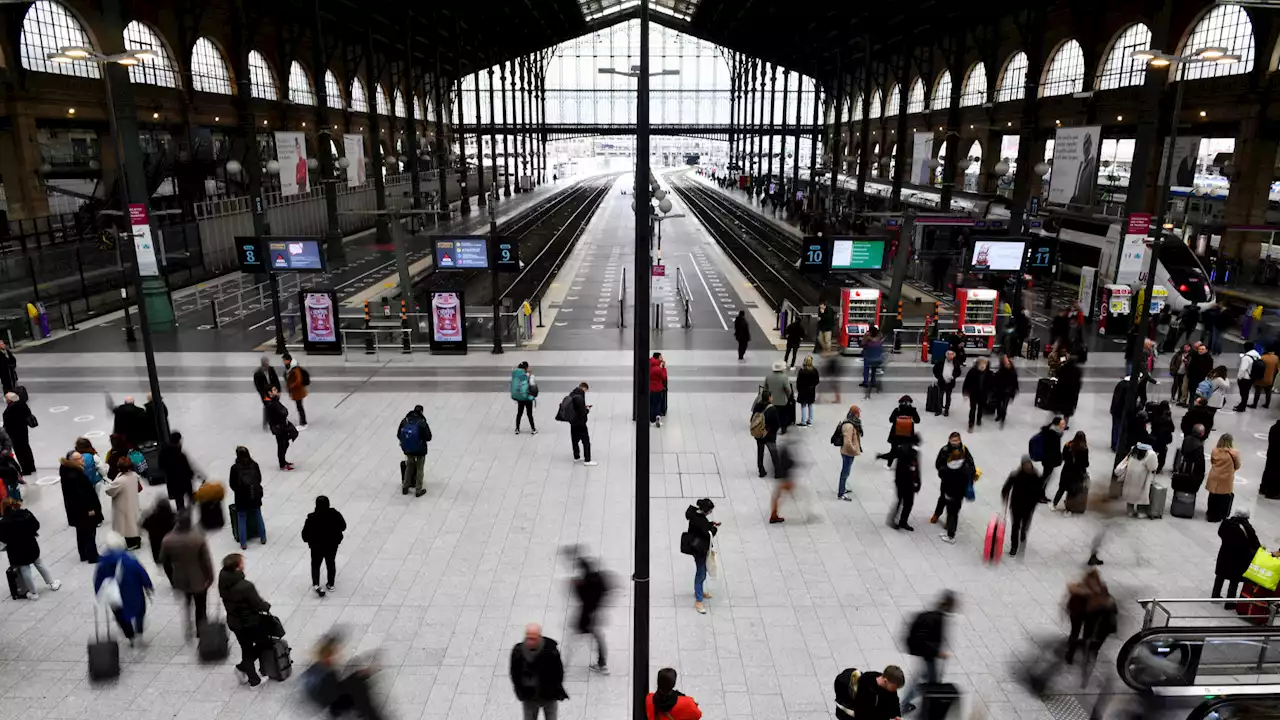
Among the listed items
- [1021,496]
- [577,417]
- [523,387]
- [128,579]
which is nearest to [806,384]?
[577,417]

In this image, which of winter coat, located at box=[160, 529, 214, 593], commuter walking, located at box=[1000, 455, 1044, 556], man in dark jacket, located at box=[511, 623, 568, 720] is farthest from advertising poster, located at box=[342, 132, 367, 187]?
man in dark jacket, located at box=[511, 623, 568, 720]

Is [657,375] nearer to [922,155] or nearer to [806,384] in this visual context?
[806,384]

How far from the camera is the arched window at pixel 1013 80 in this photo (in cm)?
4497

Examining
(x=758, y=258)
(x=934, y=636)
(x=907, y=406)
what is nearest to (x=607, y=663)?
(x=934, y=636)

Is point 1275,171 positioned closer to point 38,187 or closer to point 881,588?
point 881,588

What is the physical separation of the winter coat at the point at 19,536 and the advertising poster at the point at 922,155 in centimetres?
3641

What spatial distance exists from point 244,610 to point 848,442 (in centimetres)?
754

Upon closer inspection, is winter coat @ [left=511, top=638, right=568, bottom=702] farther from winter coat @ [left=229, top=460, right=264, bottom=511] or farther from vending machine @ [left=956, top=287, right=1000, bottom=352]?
vending machine @ [left=956, top=287, right=1000, bottom=352]

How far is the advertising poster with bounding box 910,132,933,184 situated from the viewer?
37.8 m

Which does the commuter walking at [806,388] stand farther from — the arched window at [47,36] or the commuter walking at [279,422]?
the arched window at [47,36]

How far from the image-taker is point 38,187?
27578 mm

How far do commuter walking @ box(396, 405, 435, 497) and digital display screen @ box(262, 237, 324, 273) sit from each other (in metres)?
10.0

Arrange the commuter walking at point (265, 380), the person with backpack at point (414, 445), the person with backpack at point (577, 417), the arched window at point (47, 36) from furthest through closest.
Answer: the arched window at point (47, 36) → the commuter walking at point (265, 380) → the person with backpack at point (577, 417) → the person with backpack at point (414, 445)

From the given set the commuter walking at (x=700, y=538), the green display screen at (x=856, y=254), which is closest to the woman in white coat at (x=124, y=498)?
the commuter walking at (x=700, y=538)
